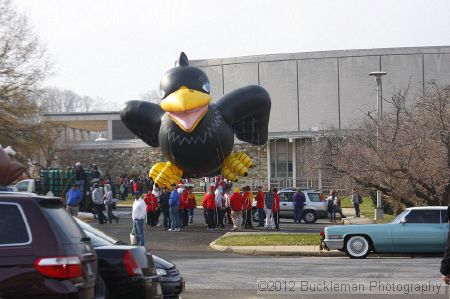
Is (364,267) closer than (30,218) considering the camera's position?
No

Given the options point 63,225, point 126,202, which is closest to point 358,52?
point 126,202

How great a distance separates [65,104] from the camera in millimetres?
160125

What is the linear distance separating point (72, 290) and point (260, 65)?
67804 millimetres

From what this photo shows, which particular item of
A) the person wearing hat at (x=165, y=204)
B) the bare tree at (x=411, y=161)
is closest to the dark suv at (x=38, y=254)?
the bare tree at (x=411, y=161)

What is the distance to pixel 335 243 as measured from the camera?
21.0m

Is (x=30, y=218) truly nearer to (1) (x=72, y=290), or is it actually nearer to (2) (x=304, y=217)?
(1) (x=72, y=290)

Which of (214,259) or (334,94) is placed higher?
(334,94)

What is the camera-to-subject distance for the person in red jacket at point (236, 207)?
2912 centimetres

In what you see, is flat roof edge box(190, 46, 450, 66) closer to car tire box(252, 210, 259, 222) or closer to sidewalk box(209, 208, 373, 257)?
car tire box(252, 210, 259, 222)

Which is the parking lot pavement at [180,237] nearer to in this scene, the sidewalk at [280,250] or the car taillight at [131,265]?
the sidewalk at [280,250]

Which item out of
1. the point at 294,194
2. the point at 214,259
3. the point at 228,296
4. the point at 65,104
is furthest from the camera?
the point at 65,104

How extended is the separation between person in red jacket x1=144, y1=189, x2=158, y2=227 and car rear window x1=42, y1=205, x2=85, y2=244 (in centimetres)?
2193

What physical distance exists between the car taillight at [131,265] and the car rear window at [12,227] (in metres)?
2.13

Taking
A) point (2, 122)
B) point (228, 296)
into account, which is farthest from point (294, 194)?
point (228, 296)
